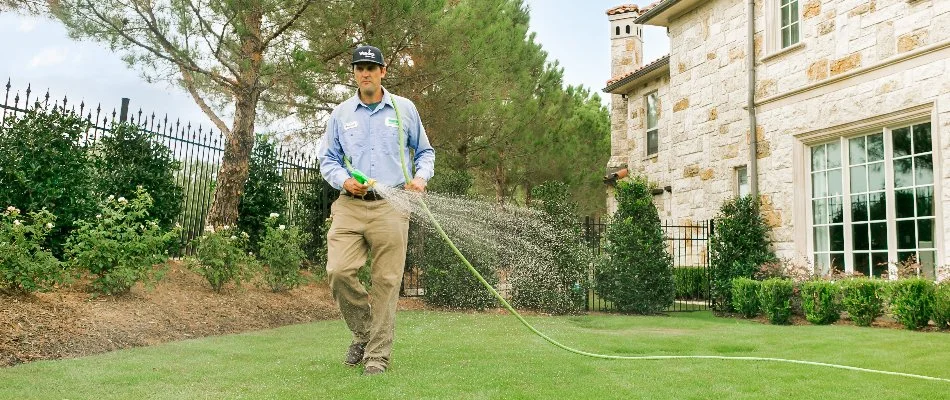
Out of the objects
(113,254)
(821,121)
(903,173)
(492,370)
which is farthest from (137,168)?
(903,173)

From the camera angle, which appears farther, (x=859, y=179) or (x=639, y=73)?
(x=639, y=73)

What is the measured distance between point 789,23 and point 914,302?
4.59 meters

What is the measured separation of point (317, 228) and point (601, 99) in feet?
60.3

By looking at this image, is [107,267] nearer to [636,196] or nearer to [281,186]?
[281,186]

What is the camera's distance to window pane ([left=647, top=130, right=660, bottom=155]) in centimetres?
1524

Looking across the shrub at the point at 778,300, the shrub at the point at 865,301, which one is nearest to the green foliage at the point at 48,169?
the shrub at the point at 778,300

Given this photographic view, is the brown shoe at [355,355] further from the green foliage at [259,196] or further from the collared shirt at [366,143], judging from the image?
the green foliage at [259,196]

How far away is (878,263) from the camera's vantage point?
27.9 ft

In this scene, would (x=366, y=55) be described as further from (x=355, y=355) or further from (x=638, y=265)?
(x=638, y=265)

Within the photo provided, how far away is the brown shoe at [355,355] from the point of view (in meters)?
4.33

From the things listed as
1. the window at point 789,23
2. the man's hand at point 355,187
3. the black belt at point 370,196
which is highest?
the window at point 789,23

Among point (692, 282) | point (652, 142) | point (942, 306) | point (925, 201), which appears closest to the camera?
point (942, 306)

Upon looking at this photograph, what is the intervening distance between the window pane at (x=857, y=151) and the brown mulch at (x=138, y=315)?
664 centimetres

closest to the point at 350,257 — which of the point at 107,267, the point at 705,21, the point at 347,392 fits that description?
the point at 347,392
